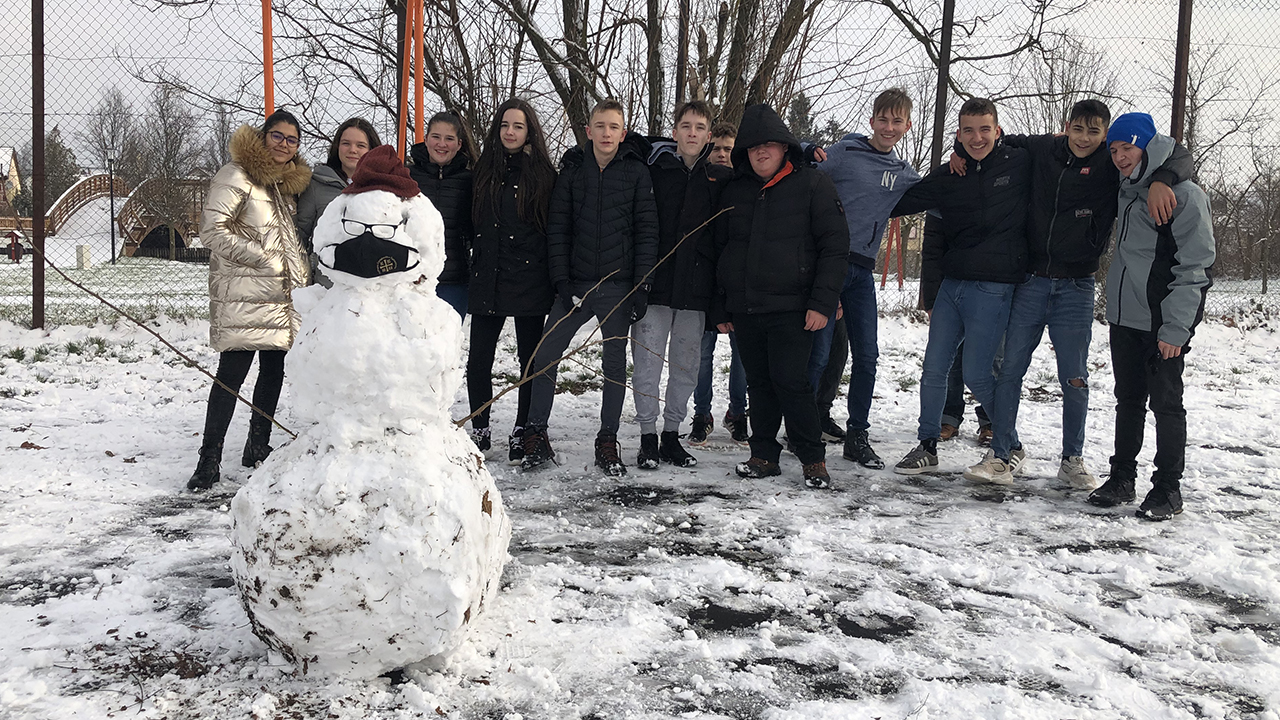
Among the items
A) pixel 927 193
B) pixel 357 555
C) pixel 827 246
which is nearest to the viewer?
pixel 357 555

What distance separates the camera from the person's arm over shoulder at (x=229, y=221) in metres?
3.90

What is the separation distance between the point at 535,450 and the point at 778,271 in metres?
1.63

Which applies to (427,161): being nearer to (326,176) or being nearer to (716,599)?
(326,176)

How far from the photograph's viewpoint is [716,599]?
2830mm

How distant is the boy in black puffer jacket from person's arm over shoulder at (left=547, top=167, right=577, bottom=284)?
0.85 meters

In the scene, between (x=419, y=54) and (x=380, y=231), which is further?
(x=419, y=54)

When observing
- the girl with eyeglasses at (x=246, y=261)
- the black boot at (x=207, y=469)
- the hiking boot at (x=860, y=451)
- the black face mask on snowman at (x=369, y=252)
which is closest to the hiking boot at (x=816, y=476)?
the hiking boot at (x=860, y=451)

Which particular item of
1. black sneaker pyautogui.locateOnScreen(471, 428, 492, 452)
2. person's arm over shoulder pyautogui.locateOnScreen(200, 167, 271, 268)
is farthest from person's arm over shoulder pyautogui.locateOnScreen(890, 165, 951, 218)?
person's arm over shoulder pyautogui.locateOnScreen(200, 167, 271, 268)

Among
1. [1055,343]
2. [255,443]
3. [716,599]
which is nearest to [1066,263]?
[1055,343]

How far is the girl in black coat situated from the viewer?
4.42m

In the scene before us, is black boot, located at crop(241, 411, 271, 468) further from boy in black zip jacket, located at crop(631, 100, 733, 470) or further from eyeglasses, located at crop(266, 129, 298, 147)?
boy in black zip jacket, located at crop(631, 100, 733, 470)

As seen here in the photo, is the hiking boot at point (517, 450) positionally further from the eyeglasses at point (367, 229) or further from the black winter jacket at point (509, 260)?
the eyeglasses at point (367, 229)

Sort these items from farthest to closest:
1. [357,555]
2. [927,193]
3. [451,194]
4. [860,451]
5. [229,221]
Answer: [860,451] → [927,193] → [451,194] → [229,221] → [357,555]

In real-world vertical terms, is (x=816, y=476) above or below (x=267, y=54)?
below
